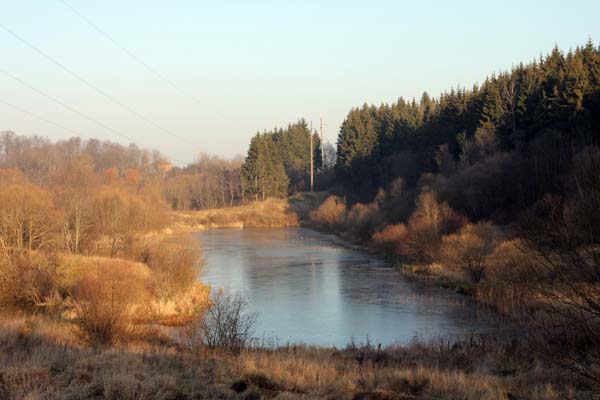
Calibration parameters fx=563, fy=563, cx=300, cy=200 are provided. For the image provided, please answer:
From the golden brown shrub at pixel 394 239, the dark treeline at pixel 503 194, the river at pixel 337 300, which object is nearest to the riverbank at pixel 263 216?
the dark treeline at pixel 503 194

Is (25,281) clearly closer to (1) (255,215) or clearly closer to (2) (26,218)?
(2) (26,218)

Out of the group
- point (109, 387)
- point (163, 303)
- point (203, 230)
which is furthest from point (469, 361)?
point (203, 230)

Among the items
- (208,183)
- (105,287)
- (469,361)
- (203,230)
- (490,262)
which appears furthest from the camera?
(208,183)

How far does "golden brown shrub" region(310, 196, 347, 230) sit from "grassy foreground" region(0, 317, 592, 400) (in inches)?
2123

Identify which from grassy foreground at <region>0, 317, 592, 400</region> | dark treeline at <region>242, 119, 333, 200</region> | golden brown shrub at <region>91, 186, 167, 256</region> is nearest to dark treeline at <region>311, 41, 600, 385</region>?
grassy foreground at <region>0, 317, 592, 400</region>

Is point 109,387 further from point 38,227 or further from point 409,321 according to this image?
point 38,227

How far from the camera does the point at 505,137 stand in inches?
1788

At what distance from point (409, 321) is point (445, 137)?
39698 millimetres

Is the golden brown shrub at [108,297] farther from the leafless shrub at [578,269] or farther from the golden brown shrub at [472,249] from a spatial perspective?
the golden brown shrub at [472,249]

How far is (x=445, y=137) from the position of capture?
58969 mm

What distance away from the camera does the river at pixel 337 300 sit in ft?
68.0

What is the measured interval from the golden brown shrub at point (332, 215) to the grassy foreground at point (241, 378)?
53.9 m

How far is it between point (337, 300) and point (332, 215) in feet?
139

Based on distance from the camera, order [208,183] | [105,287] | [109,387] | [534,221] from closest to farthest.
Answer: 1. [534,221]
2. [109,387]
3. [105,287]
4. [208,183]
